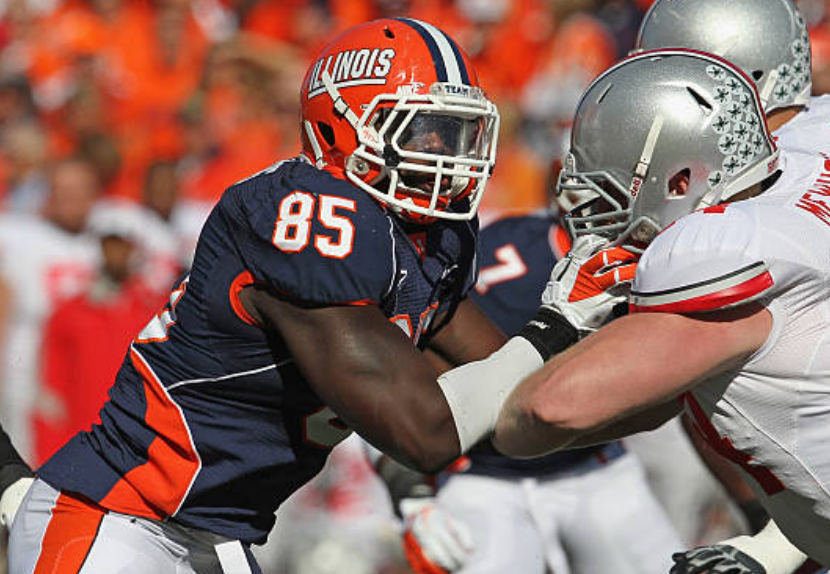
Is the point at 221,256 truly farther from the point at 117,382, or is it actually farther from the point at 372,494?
the point at 372,494

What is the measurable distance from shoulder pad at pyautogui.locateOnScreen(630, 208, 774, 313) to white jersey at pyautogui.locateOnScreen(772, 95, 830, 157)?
2.04ft

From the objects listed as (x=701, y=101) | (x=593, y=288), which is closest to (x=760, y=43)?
(x=701, y=101)

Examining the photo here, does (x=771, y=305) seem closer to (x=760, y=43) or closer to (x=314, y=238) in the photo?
(x=314, y=238)

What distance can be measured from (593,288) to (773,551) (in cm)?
86

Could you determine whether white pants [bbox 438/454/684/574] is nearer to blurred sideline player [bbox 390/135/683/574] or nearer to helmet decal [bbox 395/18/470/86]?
blurred sideline player [bbox 390/135/683/574]

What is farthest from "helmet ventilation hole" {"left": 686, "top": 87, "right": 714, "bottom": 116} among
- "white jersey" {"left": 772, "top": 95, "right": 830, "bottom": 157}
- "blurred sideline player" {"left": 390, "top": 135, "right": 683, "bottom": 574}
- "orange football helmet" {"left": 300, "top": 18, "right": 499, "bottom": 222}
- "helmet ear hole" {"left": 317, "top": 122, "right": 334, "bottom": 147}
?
"blurred sideline player" {"left": 390, "top": 135, "right": 683, "bottom": 574}

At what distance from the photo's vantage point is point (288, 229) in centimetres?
270

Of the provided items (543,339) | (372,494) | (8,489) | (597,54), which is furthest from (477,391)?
(597,54)

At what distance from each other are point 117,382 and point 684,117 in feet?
4.63

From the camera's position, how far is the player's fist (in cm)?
311

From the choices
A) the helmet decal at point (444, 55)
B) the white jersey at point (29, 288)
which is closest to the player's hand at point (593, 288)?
the helmet decal at point (444, 55)

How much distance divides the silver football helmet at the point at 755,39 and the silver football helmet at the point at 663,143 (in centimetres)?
102

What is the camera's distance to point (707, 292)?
2.41 meters

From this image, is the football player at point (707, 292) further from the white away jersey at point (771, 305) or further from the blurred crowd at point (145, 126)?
the blurred crowd at point (145, 126)
